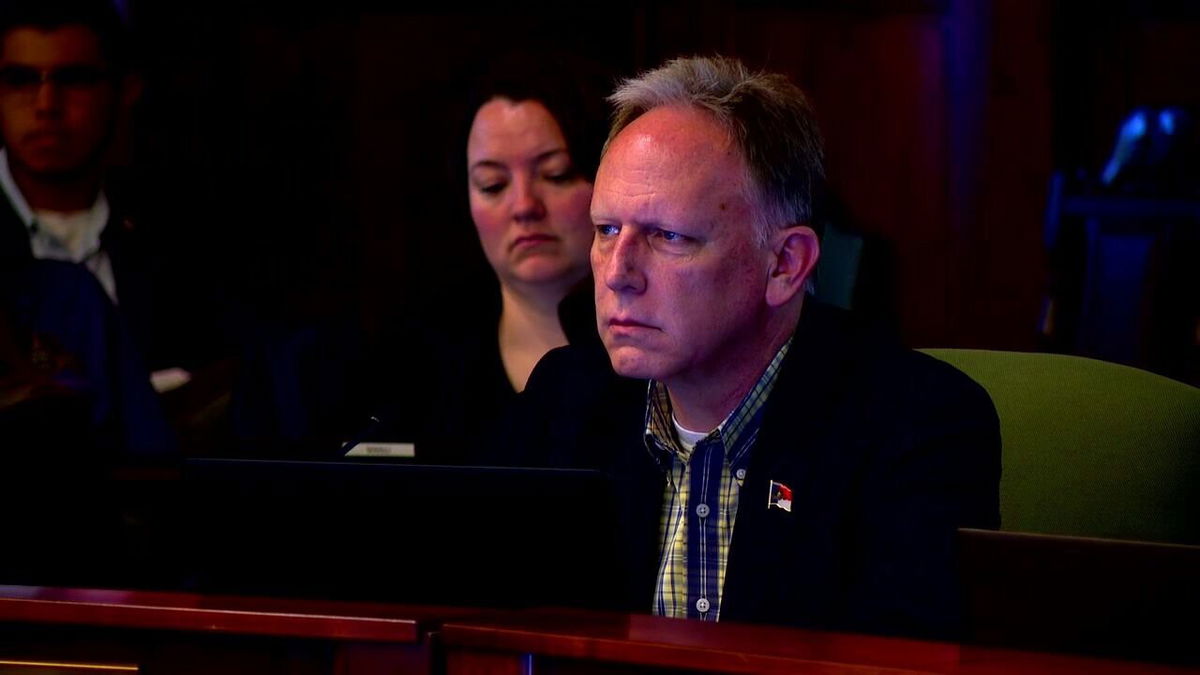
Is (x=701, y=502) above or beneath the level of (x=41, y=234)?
beneath

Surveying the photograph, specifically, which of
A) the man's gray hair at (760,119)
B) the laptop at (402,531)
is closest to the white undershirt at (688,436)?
the man's gray hair at (760,119)

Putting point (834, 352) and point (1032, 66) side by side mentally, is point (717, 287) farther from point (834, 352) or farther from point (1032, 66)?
point (1032, 66)

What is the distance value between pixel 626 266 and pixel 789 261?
201 mm

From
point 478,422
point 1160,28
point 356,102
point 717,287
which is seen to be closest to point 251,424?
point 478,422

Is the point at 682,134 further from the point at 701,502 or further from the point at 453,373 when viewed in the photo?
the point at 453,373

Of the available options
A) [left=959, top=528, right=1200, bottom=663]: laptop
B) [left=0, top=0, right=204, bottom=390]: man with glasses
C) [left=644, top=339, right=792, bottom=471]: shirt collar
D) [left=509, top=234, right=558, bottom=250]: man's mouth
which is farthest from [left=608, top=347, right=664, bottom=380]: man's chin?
[left=0, top=0, right=204, bottom=390]: man with glasses

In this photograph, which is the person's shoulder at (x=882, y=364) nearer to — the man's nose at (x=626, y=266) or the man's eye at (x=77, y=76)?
the man's nose at (x=626, y=266)

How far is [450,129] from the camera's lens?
2965 mm

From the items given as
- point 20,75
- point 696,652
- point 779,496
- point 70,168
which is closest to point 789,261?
point 779,496

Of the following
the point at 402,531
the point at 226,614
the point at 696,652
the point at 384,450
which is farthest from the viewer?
the point at 384,450

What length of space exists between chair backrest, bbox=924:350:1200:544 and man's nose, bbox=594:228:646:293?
1.44 ft

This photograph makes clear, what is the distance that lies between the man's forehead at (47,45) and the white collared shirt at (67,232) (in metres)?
0.20

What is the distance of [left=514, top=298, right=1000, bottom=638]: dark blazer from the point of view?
54.0 inches

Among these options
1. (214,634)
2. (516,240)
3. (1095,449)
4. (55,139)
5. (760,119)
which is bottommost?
(214,634)
